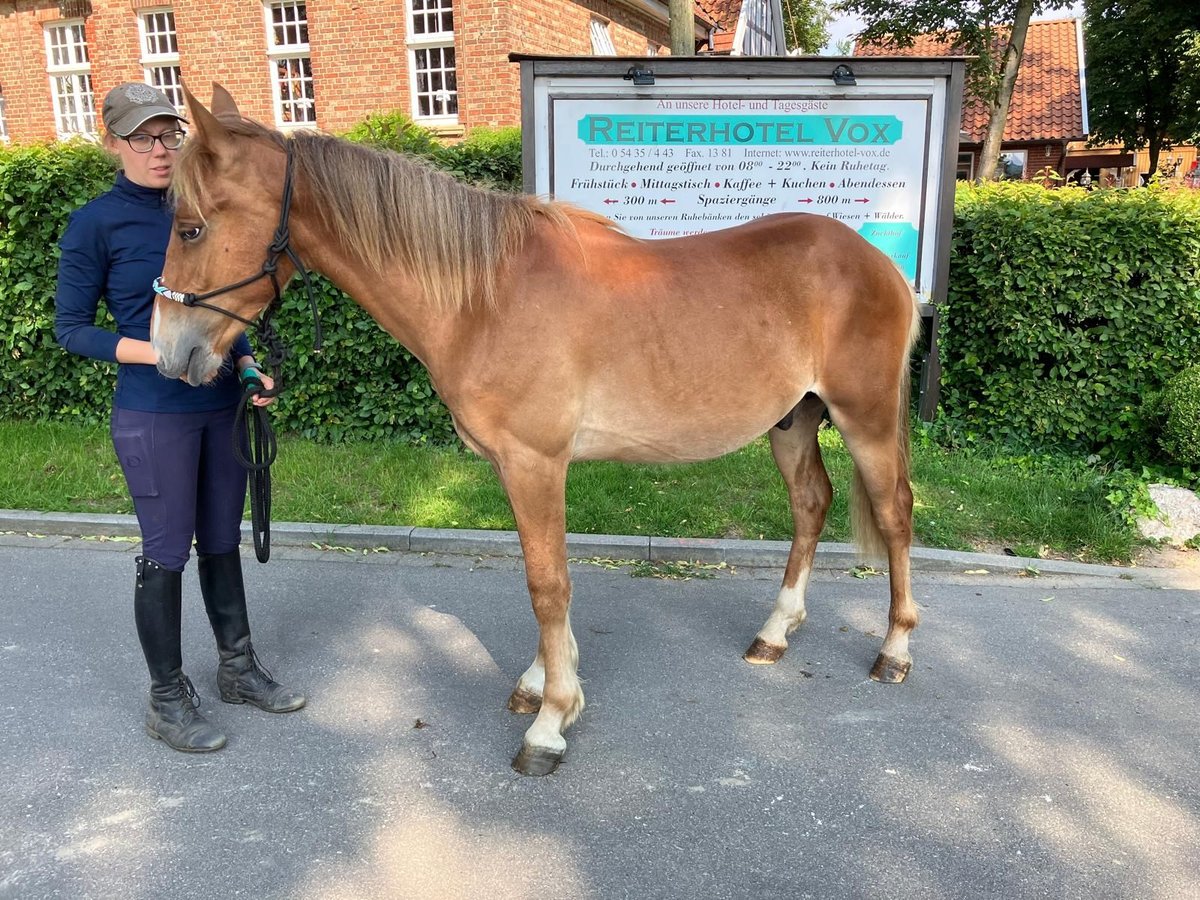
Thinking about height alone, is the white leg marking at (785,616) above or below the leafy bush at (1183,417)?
below

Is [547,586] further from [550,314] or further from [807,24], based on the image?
[807,24]

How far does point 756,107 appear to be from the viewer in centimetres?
521

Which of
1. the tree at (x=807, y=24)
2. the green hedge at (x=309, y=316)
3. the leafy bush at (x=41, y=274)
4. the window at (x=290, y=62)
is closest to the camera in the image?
the green hedge at (x=309, y=316)

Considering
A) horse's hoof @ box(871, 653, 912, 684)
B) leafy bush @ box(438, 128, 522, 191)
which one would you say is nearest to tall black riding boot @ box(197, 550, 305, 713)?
horse's hoof @ box(871, 653, 912, 684)

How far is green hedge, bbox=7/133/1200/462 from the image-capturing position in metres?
5.22

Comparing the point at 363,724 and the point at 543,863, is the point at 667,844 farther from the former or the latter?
the point at 363,724

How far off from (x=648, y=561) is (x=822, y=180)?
289cm

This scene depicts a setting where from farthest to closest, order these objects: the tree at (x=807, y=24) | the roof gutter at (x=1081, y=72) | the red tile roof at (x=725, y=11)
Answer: the tree at (x=807, y=24) < the roof gutter at (x=1081, y=72) < the red tile roof at (x=725, y=11)

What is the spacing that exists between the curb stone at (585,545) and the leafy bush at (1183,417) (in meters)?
1.19

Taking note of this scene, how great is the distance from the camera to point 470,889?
2066mm

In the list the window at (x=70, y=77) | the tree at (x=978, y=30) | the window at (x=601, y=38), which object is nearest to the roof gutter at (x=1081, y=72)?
the tree at (x=978, y=30)

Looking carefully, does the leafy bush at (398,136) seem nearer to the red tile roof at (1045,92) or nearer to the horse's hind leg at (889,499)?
the horse's hind leg at (889,499)

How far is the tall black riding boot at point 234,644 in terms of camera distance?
115 inches

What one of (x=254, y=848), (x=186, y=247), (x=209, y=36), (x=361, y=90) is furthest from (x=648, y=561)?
(x=209, y=36)
